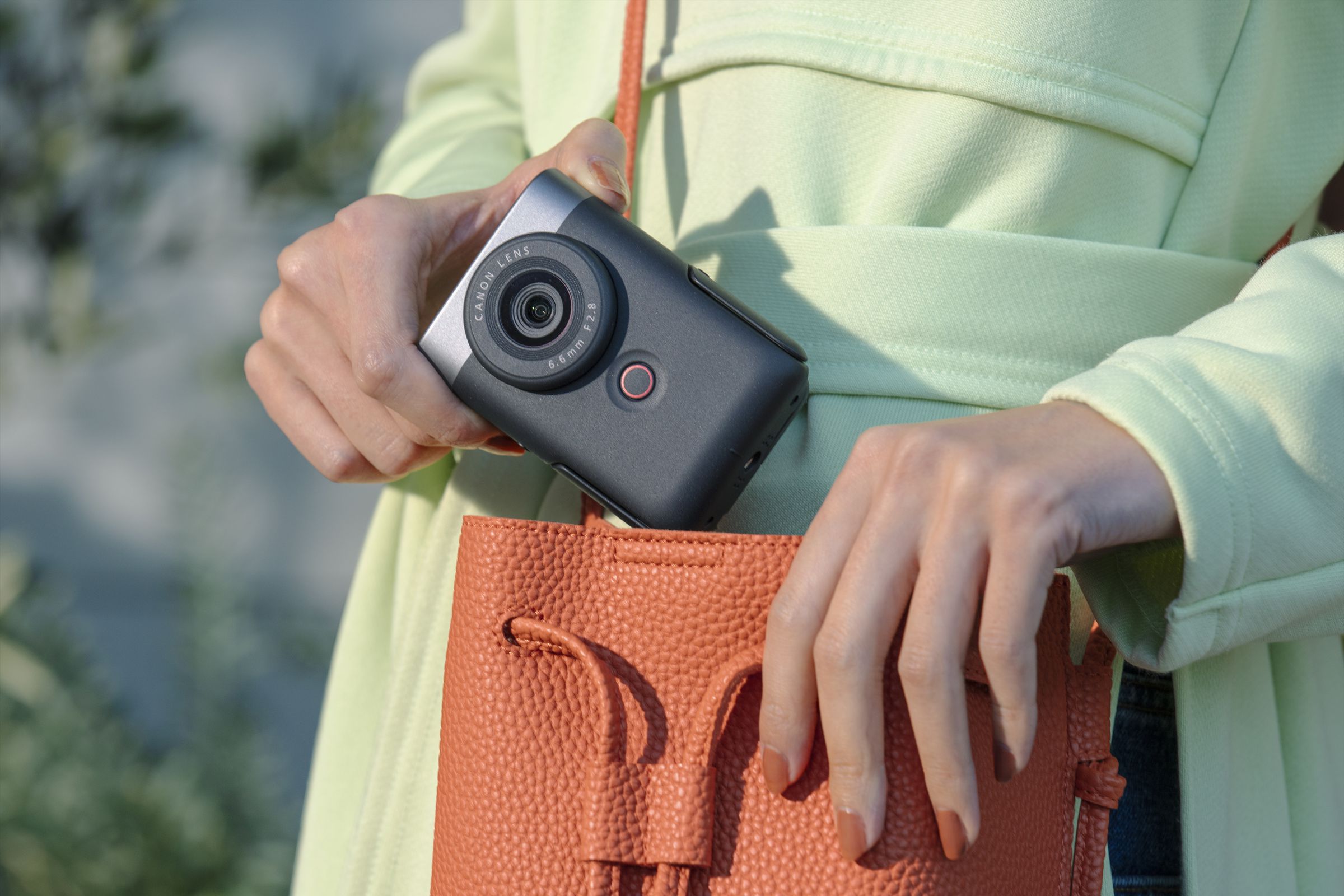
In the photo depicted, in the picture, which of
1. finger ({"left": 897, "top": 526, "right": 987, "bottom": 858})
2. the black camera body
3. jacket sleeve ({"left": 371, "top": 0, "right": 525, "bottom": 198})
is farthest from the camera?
jacket sleeve ({"left": 371, "top": 0, "right": 525, "bottom": 198})

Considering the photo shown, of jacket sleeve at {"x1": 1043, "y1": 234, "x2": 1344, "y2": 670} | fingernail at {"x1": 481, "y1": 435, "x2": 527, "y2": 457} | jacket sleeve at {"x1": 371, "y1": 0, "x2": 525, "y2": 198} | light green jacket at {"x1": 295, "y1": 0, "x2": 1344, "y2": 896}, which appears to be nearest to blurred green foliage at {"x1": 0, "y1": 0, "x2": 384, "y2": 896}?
jacket sleeve at {"x1": 371, "y1": 0, "x2": 525, "y2": 198}

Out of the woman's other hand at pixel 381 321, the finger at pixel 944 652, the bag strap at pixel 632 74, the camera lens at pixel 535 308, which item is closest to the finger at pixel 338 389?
the woman's other hand at pixel 381 321

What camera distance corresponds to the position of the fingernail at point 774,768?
19.3 inches

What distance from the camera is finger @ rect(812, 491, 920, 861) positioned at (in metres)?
0.46

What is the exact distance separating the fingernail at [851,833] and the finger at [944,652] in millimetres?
41

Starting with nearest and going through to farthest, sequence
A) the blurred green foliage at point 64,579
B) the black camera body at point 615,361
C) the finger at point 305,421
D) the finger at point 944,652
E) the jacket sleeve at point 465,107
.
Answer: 1. the finger at point 944,652
2. the black camera body at point 615,361
3. the finger at point 305,421
4. the jacket sleeve at point 465,107
5. the blurred green foliage at point 64,579

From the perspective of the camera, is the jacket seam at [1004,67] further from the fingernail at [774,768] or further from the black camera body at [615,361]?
the fingernail at [774,768]

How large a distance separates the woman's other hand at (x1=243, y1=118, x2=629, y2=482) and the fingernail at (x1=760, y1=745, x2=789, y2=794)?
0.84 feet

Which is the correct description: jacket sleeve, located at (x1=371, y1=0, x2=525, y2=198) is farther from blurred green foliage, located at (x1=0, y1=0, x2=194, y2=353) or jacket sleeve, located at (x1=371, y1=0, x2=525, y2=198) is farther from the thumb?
blurred green foliage, located at (x1=0, y1=0, x2=194, y2=353)

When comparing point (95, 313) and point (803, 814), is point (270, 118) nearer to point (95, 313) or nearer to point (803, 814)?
point (95, 313)

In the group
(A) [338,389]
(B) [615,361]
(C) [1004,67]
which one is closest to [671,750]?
(B) [615,361]

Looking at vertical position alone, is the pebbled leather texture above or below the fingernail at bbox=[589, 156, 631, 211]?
below

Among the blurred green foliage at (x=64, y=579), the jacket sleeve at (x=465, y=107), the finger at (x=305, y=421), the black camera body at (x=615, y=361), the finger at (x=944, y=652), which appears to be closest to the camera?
the finger at (x=944, y=652)

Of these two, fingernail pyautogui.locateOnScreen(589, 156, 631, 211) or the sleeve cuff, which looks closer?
the sleeve cuff
